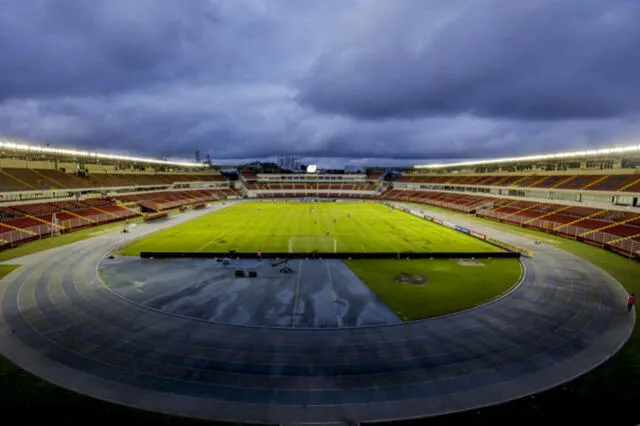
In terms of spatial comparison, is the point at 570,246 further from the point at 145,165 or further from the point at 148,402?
the point at 145,165

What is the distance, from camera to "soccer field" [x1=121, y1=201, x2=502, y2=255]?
4003 cm

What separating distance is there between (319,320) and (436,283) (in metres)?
12.2

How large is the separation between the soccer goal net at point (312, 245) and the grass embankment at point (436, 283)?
21.6 ft

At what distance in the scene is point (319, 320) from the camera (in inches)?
783

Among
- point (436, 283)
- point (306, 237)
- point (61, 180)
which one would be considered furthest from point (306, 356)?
point (61, 180)

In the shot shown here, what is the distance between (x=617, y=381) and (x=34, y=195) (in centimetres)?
7815

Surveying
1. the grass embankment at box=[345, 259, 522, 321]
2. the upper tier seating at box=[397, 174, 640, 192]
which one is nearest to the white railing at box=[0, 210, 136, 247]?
the grass embankment at box=[345, 259, 522, 321]

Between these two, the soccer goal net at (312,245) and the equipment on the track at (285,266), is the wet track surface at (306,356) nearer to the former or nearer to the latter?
the equipment on the track at (285,266)

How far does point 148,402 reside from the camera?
12.7 meters

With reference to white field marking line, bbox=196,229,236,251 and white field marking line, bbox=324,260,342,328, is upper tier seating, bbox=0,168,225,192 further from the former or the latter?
white field marking line, bbox=324,260,342,328

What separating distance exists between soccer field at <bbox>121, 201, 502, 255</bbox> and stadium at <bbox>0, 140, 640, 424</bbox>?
589 mm

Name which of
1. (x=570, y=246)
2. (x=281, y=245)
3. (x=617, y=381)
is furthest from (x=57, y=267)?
(x=570, y=246)

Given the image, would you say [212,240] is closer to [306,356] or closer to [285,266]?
[285,266]

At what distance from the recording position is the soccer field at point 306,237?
40.0m
